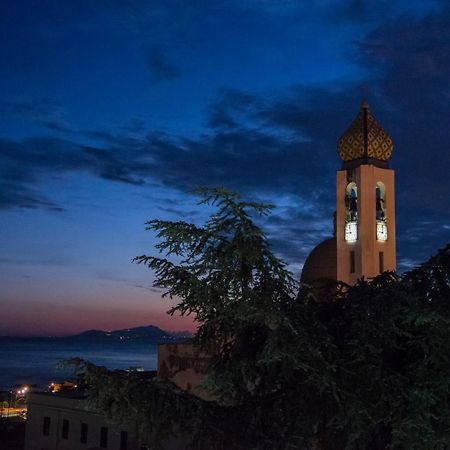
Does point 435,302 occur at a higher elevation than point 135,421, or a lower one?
higher

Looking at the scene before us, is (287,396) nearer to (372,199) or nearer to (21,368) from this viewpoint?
(372,199)

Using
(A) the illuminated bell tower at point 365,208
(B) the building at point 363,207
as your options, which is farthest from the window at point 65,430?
(A) the illuminated bell tower at point 365,208

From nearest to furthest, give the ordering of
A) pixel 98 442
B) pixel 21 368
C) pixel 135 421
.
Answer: pixel 135 421 < pixel 98 442 < pixel 21 368

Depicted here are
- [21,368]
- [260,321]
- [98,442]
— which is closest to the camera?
[260,321]

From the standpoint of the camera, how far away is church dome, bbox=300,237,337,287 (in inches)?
1786

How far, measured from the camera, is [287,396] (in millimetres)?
9680

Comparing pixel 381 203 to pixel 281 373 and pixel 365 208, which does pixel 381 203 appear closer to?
→ pixel 365 208

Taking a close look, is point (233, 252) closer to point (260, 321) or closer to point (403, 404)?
point (260, 321)

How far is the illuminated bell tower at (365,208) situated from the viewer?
42000 mm

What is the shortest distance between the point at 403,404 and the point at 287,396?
5.22ft

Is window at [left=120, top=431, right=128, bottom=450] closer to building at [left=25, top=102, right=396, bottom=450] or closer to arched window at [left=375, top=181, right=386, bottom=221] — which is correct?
building at [left=25, top=102, right=396, bottom=450]

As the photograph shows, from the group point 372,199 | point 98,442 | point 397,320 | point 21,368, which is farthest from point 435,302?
point 21,368

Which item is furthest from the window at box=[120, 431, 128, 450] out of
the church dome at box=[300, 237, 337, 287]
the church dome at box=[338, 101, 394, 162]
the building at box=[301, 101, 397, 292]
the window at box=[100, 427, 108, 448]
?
the church dome at box=[338, 101, 394, 162]

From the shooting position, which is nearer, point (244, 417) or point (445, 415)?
point (445, 415)
